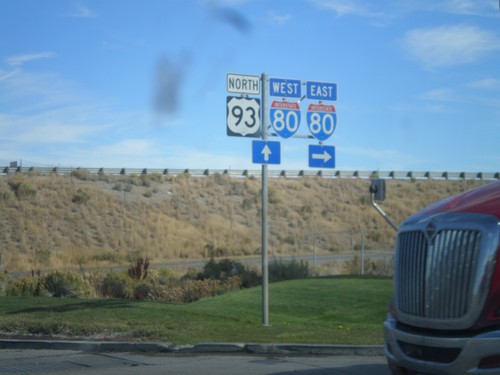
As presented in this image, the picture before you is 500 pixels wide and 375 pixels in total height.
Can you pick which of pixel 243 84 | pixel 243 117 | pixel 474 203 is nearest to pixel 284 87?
pixel 243 84

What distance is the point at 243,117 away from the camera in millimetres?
15305

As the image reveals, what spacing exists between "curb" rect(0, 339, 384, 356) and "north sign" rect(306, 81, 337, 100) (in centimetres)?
622

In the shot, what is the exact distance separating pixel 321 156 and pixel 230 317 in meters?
4.00

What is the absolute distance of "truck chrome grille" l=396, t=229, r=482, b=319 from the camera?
587cm

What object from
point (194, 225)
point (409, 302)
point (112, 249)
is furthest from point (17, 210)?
point (409, 302)

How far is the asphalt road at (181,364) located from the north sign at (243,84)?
5.90 metres

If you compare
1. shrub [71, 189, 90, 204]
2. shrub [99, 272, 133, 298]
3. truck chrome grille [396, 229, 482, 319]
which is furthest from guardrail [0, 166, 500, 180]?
truck chrome grille [396, 229, 482, 319]

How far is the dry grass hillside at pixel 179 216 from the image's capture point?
150 ft

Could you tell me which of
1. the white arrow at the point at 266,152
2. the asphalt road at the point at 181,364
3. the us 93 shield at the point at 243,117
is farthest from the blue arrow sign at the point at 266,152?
the asphalt road at the point at 181,364

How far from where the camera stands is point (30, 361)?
1144 centimetres

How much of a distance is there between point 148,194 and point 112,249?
40.6 feet

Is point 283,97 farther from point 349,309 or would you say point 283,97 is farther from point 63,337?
point 63,337

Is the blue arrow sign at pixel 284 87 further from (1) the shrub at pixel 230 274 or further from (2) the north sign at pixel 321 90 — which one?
(1) the shrub at pixel 230 274

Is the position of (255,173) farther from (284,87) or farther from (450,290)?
(450,290)
